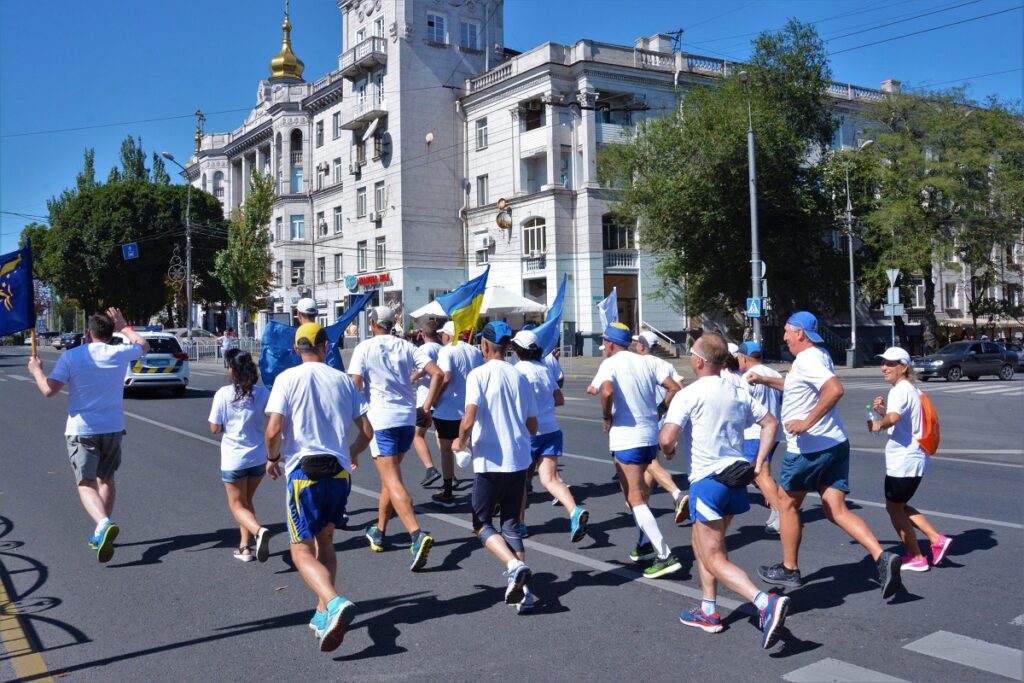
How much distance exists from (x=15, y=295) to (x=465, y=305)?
198 inches

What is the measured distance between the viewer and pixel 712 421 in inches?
190

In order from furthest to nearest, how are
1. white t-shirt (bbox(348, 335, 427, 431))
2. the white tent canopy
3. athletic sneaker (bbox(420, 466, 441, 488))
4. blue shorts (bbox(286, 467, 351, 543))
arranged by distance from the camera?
1. the white tent canopy
2. athletic sneaker (bbox(420, 466, 441, 488))
3. white t-shirt (bbox(348, 335, 427, 431))
4. blue shorts (bbox(286, 467, 351, 543))

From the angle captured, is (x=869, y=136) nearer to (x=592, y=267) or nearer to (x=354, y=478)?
(x=592, y=267)

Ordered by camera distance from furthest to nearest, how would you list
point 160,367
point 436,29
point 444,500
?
point 436,29 < point 160,367 < point 444,500

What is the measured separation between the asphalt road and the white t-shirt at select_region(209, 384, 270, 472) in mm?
772

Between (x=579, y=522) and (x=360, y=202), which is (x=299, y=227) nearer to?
(x=360, y=202)

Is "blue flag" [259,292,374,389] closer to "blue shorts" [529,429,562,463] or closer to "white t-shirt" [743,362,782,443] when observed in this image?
"blue shorts" [529,429,562,463]

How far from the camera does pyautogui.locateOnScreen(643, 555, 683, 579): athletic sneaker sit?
5859mm

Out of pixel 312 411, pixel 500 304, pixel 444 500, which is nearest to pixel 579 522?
pixel 444 500

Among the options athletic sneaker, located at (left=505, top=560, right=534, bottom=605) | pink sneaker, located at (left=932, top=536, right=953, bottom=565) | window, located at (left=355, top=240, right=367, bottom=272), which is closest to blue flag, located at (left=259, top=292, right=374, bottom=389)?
athletic sneaker, located at (left=505, top=560, right=534, bottom=605)

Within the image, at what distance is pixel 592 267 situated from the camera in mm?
38125

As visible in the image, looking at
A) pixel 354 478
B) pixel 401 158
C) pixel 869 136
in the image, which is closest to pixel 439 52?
pixel 401 158

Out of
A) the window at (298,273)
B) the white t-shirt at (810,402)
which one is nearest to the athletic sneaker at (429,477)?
the white t-shirt at (810,402)

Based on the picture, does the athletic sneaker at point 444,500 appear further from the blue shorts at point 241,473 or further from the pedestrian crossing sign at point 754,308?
the pedestrian crossing sign at point 754,308
